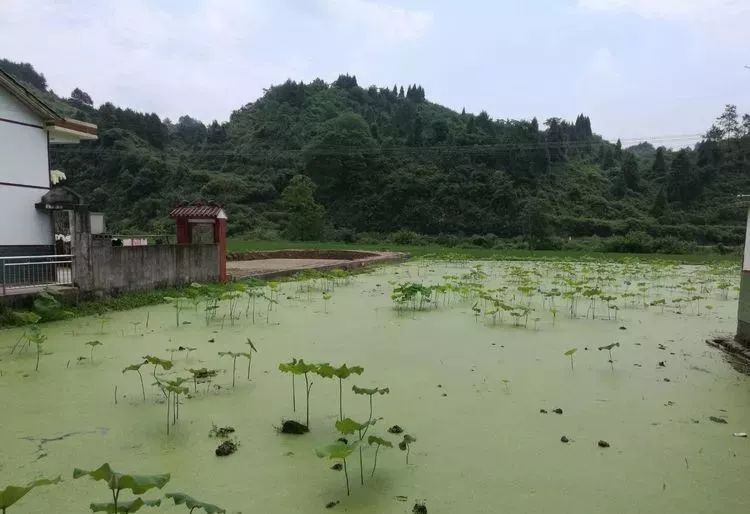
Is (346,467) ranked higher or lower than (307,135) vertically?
lower

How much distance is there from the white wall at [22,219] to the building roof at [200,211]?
209cm

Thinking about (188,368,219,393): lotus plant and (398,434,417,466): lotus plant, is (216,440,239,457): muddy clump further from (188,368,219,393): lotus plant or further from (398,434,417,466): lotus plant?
(188,368,219,393): lotus plant

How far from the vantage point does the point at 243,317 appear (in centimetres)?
636

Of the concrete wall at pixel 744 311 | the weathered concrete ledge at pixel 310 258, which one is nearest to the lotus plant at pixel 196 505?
the concrete wall at pixel 744 311

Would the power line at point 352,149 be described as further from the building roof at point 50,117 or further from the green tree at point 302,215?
the building roof at point 50,117

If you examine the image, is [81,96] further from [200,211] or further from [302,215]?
[200,211]

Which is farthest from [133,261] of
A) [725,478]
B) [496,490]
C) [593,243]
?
[593,243]

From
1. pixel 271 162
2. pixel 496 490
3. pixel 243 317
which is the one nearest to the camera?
pixel 496 490

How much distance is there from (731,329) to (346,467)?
5.49m

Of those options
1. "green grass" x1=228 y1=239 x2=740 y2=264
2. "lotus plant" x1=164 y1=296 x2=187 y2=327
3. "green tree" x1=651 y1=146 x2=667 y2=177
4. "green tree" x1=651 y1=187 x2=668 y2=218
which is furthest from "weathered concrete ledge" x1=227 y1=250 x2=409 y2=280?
"green tree" x1=651 y1=146 x2=667 y2=177

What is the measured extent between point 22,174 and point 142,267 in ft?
7.87

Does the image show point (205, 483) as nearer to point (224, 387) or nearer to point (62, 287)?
point (224, 387)

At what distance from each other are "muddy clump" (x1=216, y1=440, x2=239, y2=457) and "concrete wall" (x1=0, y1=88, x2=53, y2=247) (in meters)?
7.24

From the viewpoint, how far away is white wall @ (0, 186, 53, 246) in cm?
784
